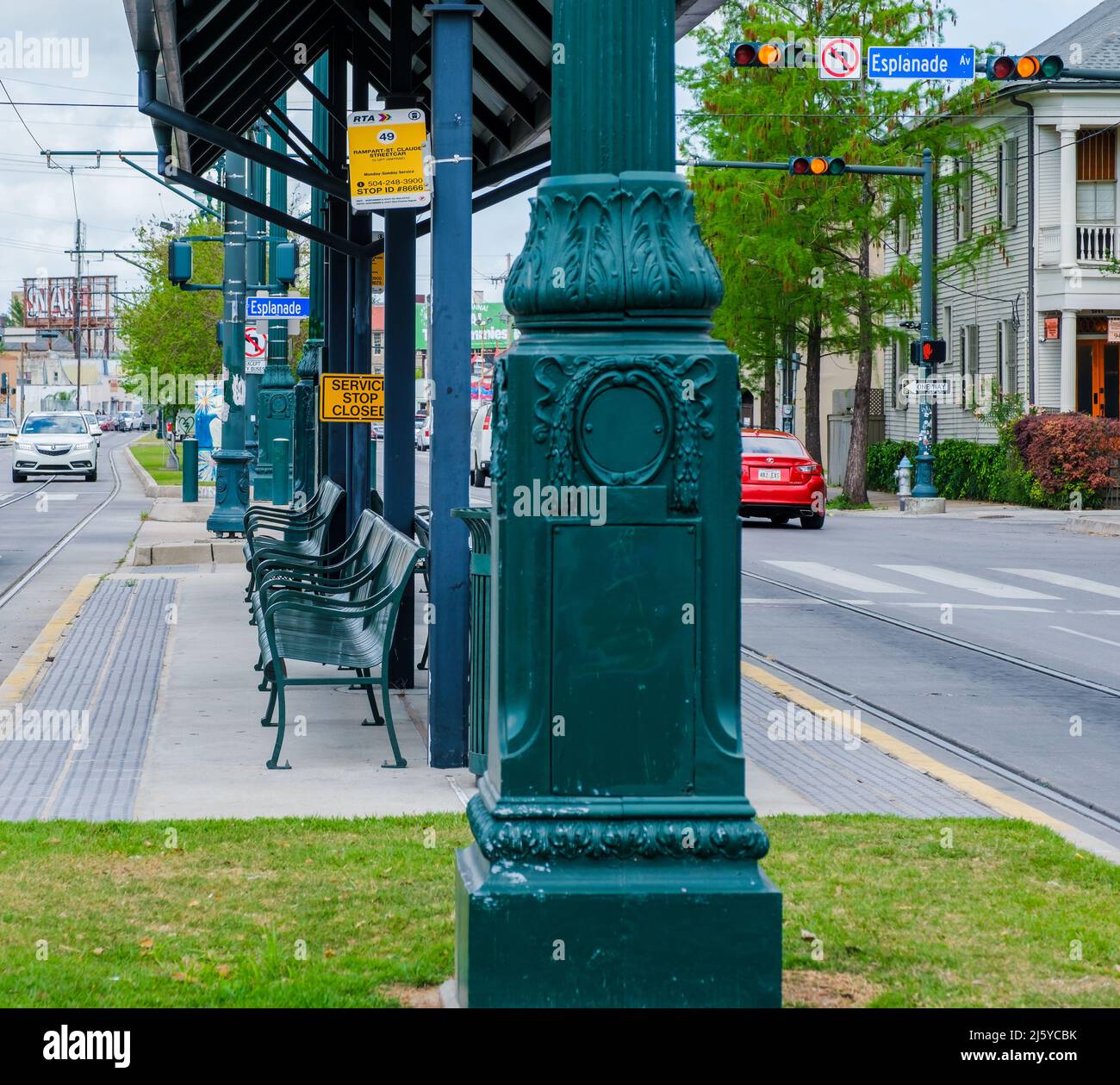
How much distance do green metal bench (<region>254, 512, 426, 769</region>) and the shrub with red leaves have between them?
976 inches

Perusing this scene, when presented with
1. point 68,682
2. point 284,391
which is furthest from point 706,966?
point 284,391

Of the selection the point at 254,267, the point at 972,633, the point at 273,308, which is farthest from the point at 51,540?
the point at 972,633

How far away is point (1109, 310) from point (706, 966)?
35.8 metres

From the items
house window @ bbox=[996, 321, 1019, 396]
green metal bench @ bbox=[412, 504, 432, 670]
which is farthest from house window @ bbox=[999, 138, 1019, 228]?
green metal bench @ bbox=[412, 504, 432, 670]

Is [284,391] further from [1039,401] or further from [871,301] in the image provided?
[1039,401]

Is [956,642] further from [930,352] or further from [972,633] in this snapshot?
[930,352]

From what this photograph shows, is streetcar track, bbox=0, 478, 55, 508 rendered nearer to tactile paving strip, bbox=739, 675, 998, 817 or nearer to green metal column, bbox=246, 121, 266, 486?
green metal column, bbox=246, 121, 266, 486

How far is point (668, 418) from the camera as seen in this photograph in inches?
169

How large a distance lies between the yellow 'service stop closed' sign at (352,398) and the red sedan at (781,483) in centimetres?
1563

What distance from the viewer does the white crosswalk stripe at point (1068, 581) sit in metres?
18.2

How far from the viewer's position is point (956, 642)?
1400 centimetres

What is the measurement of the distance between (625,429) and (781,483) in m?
24.0

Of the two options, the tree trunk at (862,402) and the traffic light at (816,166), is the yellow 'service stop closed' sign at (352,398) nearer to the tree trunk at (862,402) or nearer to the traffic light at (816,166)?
the traffic light at (816,166)
